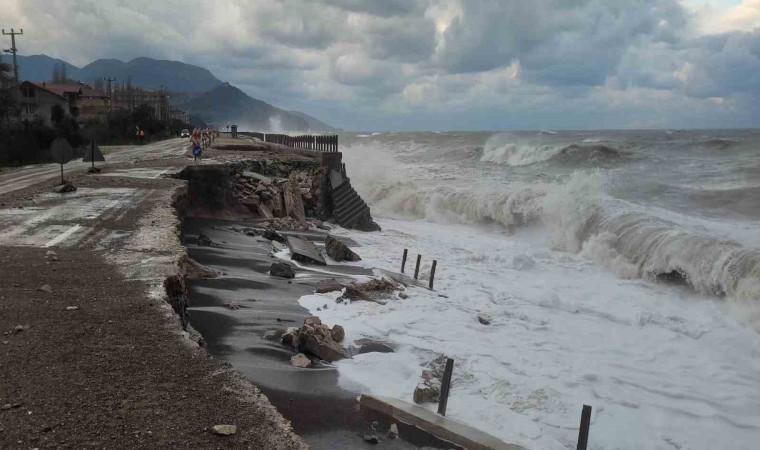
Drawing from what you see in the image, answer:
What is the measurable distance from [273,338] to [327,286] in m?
2.92

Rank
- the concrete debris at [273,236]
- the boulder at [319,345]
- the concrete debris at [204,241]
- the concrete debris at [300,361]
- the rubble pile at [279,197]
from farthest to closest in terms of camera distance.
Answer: the rubble pile at [279,197], the concrete debris at [273,236], the concrete debris at [204,241], the boulder at [319,345], the concrete debris at [300,361]

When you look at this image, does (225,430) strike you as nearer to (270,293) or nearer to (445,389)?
(445,389)

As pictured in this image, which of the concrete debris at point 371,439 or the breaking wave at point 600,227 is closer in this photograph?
the concrete debris at point 371,439

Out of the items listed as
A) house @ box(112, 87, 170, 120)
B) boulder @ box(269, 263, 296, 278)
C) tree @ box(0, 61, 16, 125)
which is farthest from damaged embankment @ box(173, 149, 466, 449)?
house @ box(112, 87, 170, 120)

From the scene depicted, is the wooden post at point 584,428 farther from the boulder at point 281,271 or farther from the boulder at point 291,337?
the boulder at point 281,271

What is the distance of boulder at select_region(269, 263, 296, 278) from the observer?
11.3 m

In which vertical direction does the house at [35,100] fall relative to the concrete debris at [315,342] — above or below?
above

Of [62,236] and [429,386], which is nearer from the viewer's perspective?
[429,386]

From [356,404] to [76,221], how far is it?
629 cm

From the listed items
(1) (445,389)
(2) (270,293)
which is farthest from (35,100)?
(1) (445,389)

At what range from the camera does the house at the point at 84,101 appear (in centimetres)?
6906

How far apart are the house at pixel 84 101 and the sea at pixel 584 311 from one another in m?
56.7

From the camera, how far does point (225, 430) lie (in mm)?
3625

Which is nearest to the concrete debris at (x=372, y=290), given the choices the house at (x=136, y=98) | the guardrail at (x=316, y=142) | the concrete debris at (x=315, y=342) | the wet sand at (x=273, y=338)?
the wet sand at (x=273, y=338)
